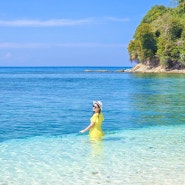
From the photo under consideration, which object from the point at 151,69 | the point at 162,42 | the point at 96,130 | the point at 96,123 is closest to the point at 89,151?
the point at 96,123

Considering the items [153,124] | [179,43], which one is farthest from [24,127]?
[179,43]

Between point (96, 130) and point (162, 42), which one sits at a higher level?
point (162, 42)

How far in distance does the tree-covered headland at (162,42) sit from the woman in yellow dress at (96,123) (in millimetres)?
78422

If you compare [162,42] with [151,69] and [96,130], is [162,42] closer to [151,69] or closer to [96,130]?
[151,69]

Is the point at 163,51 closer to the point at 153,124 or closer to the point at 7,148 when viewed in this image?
the point at 153,124

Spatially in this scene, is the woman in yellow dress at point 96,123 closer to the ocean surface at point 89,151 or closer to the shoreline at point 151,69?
the ocean surface at point 89,151

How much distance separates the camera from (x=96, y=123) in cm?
1457

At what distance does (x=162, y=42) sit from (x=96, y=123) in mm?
82651

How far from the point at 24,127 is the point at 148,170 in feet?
29.7

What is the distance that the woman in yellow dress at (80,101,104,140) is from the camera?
1410 centimetres

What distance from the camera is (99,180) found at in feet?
32.4

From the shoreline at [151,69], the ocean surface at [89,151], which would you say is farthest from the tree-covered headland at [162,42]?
the ocean surface at [89,151]

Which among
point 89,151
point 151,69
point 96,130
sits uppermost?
point 151,69

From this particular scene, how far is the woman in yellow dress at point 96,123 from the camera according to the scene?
14102 millimetres
